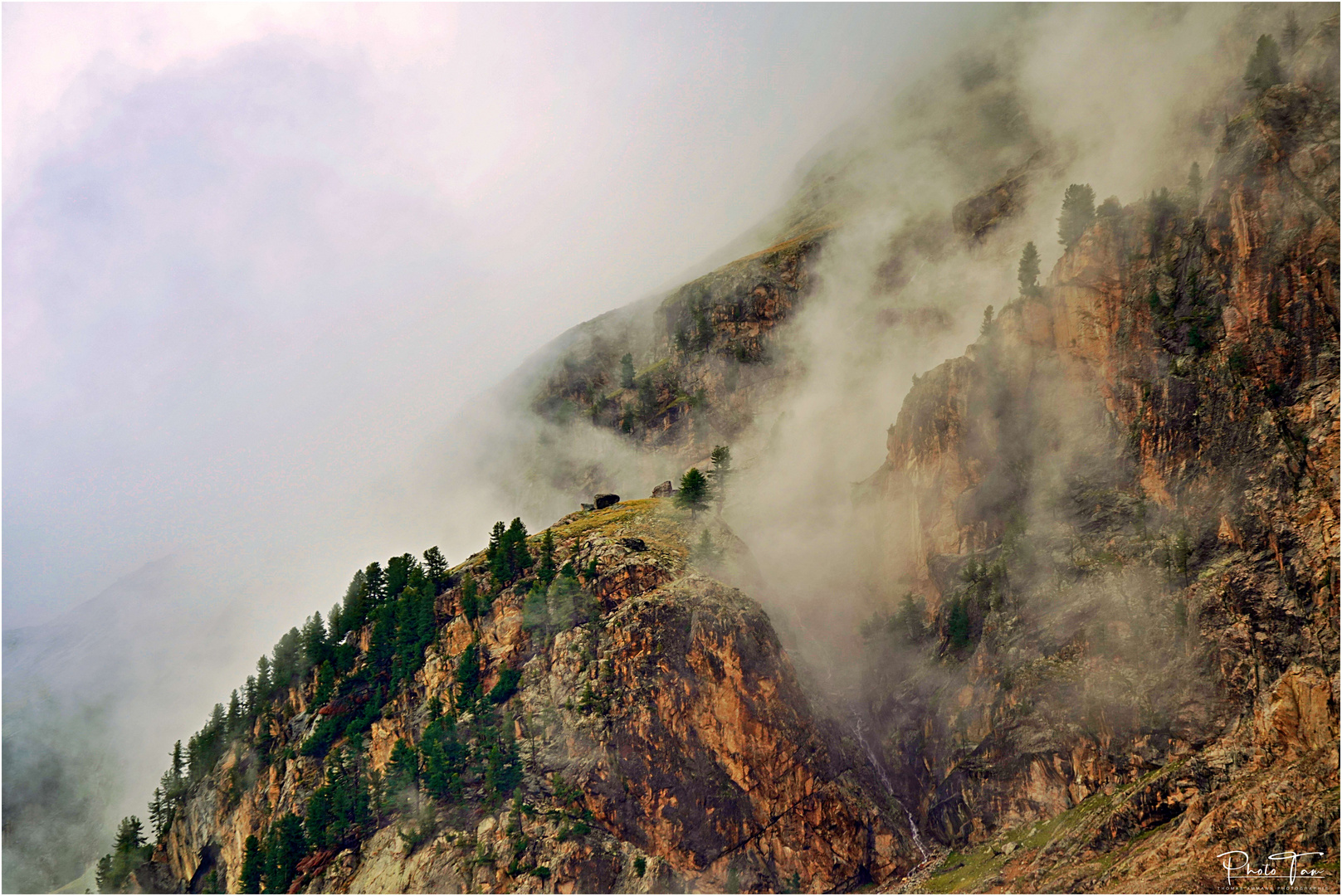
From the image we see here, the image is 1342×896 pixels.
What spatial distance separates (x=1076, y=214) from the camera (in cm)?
15138

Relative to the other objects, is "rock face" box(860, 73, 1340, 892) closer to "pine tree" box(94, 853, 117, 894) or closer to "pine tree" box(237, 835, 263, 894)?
"pine tree" box(237, 835, 263, 894)

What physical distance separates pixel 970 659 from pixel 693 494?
57.4 metres

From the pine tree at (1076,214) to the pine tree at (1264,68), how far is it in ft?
87.0

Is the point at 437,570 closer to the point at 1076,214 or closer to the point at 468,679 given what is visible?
the point at 468,679

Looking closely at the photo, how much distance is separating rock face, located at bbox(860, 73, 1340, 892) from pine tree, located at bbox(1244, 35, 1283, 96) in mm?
7426

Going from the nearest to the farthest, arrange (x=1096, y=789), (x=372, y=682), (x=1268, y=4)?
(x=1096, y=789), (x=372, y=682), (x=1268, y=4)

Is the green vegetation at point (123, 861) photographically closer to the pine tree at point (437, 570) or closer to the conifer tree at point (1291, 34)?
the pine tree at point (437, 570)

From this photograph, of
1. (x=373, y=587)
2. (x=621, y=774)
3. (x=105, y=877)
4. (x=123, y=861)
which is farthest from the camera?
(x=373, y=587)

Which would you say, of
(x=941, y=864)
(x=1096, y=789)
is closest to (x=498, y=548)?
(x=941, y=864)

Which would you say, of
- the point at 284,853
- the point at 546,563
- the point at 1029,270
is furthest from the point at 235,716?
the point at 1029,270

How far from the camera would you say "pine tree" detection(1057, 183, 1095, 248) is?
15000 centimetres

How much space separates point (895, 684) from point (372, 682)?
279ft

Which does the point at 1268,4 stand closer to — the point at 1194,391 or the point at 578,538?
the point at 1194,391

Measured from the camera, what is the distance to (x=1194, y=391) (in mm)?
129375
